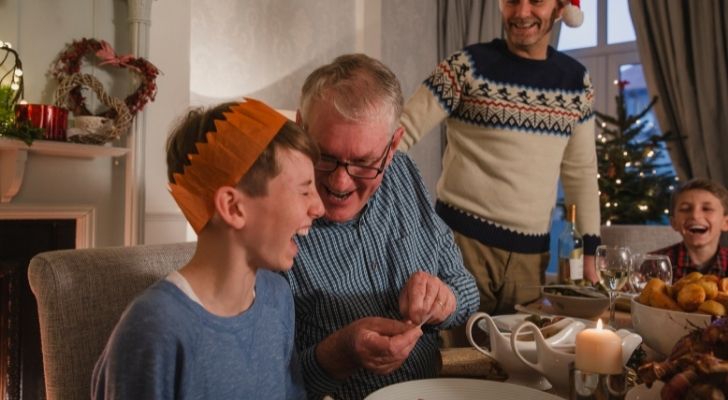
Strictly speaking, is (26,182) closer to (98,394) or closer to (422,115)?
(422,115)

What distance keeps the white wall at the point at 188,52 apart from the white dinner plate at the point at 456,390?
2.49 meters

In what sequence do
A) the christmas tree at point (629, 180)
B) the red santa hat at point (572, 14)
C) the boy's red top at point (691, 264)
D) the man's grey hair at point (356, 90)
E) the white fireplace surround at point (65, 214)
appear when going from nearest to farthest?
the man's grey hair at point (356, 90) < the red santa hat at point (572, 14) < the boy's red top at point (691, 264) < the white fireplace surround at point (65, 214) < the christmas tree at point (629, 180)

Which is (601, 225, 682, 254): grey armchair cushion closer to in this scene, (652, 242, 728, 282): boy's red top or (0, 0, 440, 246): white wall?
(652, 242, 728, 282): boy's red top

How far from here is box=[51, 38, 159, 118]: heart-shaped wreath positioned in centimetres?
278

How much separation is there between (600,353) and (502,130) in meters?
1.35

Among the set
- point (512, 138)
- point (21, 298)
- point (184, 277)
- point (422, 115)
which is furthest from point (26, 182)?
point (184, 277)

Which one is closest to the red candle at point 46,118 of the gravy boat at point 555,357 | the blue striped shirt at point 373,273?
the blue striped shirt at point 373,273

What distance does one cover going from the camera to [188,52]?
3279 millimetres

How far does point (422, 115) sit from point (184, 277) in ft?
4.34

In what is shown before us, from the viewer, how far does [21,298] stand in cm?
278

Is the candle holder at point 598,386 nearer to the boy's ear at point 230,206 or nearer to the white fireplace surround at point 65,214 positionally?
the boy's ear at point 230,206

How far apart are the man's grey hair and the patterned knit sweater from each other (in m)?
0.84

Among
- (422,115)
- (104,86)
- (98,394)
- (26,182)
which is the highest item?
(104,86)

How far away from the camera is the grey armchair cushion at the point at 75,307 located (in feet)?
2.87
